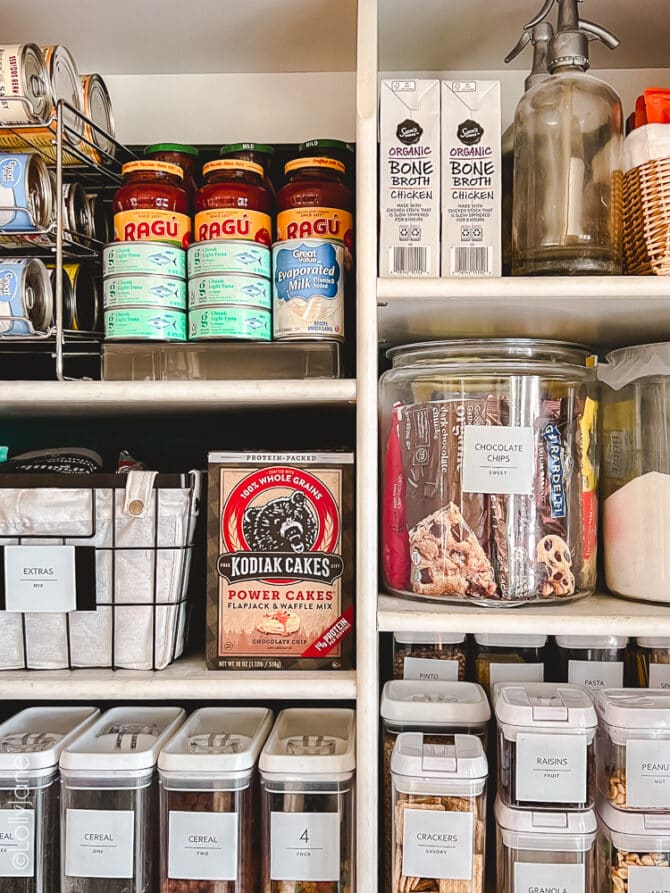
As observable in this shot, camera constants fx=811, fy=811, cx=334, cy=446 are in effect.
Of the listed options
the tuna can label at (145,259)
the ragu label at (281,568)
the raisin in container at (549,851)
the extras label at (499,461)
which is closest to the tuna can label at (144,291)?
the tuna can label at (145,259)

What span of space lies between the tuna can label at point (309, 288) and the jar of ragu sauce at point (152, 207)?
134 millimetres

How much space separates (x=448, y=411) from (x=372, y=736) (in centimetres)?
40

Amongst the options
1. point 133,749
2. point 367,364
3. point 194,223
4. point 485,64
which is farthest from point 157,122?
point 133,749

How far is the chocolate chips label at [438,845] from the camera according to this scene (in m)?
0.93

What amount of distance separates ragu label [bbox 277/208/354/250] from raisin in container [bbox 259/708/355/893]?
2.09 ft

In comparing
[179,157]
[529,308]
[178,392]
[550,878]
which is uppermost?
[179,157]

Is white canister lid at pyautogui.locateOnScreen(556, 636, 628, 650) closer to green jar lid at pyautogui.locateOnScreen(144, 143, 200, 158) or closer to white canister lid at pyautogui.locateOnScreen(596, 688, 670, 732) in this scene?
white canister lid at pyautogui.locateOnScreen(596, 688, 670, 732)

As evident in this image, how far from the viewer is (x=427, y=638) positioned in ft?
3.63

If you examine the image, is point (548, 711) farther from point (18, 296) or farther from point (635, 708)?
point (18, 296)

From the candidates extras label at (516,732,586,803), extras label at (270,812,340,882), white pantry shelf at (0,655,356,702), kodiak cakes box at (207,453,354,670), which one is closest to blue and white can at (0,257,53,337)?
kodiak cakes box at (207,453,354,670)

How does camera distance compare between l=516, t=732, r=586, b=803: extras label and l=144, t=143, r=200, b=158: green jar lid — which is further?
l=144, t=143, r=200, b=158: green jar lid

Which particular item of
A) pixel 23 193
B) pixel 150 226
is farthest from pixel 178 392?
pixel 23 193

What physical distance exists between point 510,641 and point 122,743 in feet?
1.74

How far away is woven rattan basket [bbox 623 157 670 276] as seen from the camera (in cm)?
94
